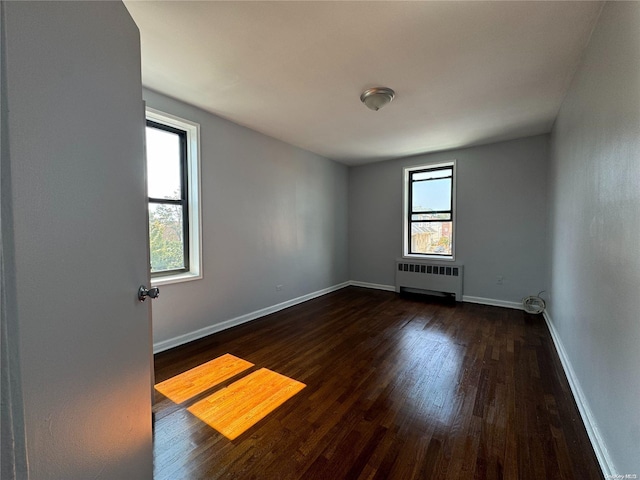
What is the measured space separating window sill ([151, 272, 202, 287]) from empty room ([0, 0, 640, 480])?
0.03 m

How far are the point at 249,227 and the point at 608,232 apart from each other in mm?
3269

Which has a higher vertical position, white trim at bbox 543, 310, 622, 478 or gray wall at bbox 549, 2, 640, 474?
gray wall at bbox 549, 2, 640, 474

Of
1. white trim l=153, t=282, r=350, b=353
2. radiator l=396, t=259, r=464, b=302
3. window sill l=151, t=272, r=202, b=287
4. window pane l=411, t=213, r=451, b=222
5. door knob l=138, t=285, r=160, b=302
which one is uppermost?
window pane l=411, t=213, r=451, b=222

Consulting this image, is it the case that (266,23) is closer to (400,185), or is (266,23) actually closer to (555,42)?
(555,42)

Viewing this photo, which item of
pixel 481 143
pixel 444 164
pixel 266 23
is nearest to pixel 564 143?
pixel 481 143

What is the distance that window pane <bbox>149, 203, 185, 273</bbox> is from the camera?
268 centimetres

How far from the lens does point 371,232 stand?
17.6 ft

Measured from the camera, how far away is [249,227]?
351cm

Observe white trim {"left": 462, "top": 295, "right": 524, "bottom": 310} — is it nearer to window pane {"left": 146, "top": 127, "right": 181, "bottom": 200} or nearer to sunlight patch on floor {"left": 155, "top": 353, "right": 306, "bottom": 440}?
sunlight patch on floor {"left": 155, "top": 353, "right": 306, "bottom": 440}

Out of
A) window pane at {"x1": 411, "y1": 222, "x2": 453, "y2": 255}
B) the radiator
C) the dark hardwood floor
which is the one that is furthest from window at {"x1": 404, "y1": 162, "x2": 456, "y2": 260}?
the dark hardwood floor

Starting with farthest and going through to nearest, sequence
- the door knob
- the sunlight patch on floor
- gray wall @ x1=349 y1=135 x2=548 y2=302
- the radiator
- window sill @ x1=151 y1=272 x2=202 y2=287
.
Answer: the radiator
gray wall @ x1=349 y1=135 x2=548 y2=302
window sill @ x1=151 y1=272 x2=202 y2=287
the sunlight patch on floor
the door knob

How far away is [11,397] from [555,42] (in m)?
3.18

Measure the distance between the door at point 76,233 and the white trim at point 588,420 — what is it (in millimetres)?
2204

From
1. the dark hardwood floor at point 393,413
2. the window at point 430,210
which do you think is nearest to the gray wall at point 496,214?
the window at point 430,210
